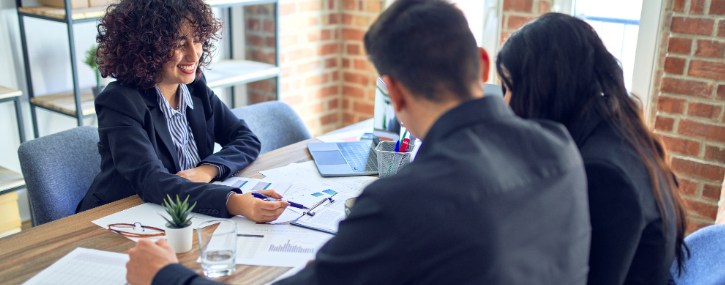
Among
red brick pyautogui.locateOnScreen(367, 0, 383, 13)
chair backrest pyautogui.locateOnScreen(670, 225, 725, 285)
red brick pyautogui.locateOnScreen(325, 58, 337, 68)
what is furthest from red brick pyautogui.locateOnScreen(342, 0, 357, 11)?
chair backrest pyautogui.locateOnScreen(670, 225, 725, 285)

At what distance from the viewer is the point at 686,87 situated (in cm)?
A: 233

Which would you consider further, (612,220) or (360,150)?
(360,150)

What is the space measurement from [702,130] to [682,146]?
105mm

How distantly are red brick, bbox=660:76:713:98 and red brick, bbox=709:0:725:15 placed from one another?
0.92 feet

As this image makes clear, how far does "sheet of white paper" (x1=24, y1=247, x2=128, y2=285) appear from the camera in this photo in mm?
1093

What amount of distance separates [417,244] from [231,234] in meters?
0.54

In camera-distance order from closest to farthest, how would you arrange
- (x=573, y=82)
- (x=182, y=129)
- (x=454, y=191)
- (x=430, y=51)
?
1. (x=454, y=191)
2. (x=430, y=51)
3. (x=573, y=82)
4. (x=182, y=129)

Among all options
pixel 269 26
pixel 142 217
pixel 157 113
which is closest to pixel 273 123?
pixel 157 113

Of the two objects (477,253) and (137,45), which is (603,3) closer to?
(137,45)

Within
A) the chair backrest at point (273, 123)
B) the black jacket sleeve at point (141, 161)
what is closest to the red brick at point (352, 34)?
the chair backrest at point (273, 123)

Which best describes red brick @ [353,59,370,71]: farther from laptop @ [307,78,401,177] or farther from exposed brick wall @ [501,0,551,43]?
laptop @ [307,78,401,177]

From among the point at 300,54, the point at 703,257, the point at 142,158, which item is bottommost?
the point at 703,257

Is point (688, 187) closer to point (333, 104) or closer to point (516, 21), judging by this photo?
point (516, 21)

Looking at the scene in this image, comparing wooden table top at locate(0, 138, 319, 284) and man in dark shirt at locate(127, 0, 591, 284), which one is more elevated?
man in dark shirt at locate(127, 0, 591, 284)
